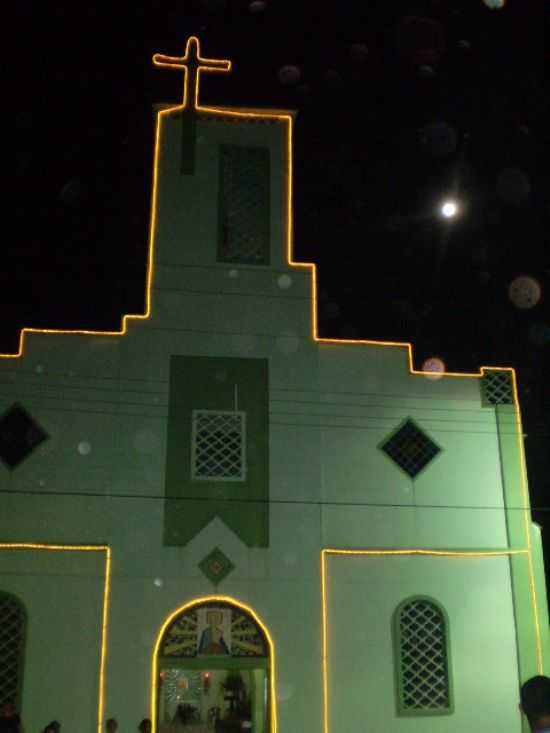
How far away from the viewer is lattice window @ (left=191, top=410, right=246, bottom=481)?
13.1m

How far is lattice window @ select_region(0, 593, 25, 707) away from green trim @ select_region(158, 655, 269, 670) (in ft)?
6.39

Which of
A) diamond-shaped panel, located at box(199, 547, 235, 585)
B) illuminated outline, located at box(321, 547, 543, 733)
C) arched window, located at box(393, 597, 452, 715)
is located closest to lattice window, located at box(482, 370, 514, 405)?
illuminated outline, located at box(321, 547, 543, 733)

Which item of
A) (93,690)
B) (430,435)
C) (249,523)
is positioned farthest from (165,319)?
(93,690)

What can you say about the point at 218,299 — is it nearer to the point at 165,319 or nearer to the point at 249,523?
the point at 165,319

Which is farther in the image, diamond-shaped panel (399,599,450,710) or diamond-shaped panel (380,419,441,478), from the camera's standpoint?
diamond-shaped panel (380,419,441,478)

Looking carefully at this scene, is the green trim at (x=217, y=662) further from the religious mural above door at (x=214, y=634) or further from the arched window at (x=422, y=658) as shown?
the arched window at (x=422, y=658)

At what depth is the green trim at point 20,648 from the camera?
11.8 metres

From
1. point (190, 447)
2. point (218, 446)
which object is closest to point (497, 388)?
point (218, 446)

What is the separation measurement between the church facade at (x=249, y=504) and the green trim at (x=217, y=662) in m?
0.03

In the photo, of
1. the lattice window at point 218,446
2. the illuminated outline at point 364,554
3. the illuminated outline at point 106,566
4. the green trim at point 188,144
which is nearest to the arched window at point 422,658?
the illuminated outline at point 364,554

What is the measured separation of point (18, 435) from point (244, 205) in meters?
5.17

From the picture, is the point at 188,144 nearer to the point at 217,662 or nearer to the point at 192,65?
the point at 192,65

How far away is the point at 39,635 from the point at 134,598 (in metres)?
1.36

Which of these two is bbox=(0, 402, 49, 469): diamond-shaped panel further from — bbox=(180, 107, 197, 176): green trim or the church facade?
bbox=(180, 107, 197, 176): green trim
